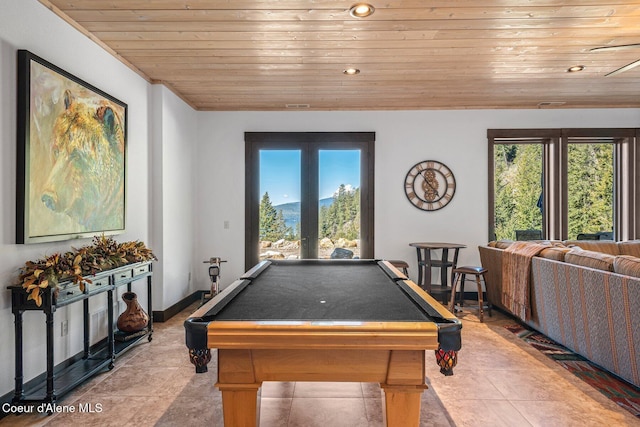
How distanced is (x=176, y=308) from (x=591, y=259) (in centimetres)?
437

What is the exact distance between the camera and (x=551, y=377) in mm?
2807

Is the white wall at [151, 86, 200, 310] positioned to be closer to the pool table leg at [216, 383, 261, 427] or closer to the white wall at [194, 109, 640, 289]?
the white wall at [194, 109, 640, 289]

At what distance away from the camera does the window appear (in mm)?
5340

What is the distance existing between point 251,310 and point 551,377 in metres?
2.45

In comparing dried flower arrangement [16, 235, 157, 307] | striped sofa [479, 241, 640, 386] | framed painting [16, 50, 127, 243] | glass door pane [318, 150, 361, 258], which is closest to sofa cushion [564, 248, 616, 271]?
striped sofa [479, 241, 640, 386]

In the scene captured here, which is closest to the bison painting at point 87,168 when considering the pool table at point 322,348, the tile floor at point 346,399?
the tile floor at point 346,399

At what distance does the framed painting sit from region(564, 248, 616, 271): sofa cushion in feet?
13.2

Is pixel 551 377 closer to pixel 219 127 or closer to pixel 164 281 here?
pixel 164 281

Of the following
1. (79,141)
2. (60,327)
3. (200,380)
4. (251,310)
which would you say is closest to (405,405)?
(251,310)

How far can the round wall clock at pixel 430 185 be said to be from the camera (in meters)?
5.40

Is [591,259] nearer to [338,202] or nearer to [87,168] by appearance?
[338,202]

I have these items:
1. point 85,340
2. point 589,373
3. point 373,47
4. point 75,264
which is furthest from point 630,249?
point 85,340

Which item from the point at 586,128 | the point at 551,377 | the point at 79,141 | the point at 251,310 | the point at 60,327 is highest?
the point at 586,128

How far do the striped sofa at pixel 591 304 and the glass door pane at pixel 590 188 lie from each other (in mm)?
2398
